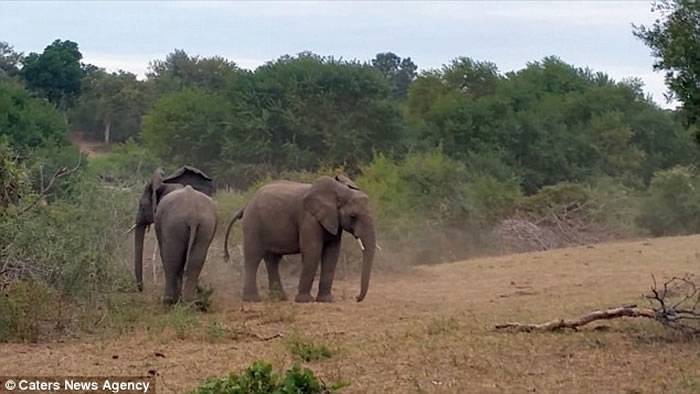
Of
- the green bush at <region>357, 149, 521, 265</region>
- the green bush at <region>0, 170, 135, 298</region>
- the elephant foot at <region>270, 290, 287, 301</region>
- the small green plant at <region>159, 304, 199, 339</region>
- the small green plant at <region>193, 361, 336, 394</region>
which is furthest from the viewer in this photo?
the green bush at <region>357, 149, 521, 265</region>

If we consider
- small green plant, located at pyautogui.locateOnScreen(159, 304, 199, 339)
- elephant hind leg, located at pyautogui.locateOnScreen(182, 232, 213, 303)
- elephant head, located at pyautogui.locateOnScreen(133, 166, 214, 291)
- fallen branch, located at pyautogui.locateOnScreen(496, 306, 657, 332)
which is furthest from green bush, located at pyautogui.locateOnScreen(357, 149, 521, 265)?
fallen branch, located at pyautogui.locateOnScreen(496, 306, 657, 332)

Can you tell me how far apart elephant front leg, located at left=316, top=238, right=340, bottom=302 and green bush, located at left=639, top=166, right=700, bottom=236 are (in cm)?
1839

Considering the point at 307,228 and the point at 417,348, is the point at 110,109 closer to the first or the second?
the point at 307,228

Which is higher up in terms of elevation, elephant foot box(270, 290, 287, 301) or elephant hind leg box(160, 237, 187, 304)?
elephant hind leg box(160, 237, 187, 304)

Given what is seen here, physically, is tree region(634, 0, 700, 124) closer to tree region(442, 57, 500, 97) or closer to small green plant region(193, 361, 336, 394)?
small green plant region(193, 361, 336, 394)

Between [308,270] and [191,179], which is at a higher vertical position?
[191,179]

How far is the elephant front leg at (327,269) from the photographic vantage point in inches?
628

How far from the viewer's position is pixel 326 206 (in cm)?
1570

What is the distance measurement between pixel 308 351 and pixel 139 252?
6.66m

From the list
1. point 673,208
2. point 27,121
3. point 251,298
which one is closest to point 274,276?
point 251,298

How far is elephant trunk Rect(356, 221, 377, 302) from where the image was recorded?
1517 centimetres

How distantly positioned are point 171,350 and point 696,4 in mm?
5839

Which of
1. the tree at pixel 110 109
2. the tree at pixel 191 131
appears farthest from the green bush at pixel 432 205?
the tree at pixel 110 109

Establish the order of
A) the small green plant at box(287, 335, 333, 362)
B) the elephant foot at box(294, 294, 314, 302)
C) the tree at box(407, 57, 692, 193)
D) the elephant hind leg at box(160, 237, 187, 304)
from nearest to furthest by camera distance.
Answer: the small green plant at box(287, 335, 333, 362)
the elephant hind leg at box(160, 237, 187, 304)
the elephant foot at box(294, 294, 314, 302)
the tree at box(407, 57, 692, 193)
